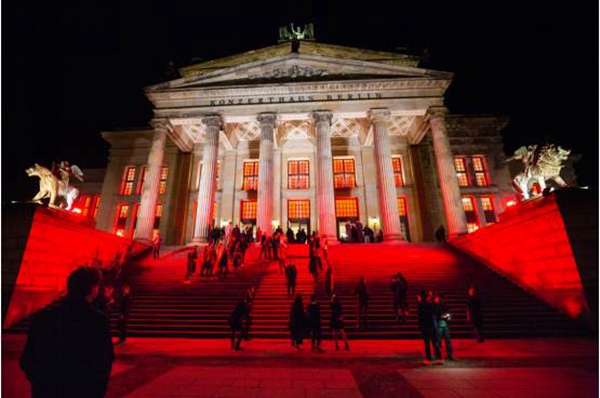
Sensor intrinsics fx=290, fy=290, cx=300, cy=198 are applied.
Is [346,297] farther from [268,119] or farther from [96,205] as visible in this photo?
[96,205]

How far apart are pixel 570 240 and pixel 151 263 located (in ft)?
56.7

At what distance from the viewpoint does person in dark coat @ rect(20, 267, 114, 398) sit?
2.06 meters

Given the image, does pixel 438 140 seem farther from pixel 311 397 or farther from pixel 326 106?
pixel 311 397

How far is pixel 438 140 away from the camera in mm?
20078

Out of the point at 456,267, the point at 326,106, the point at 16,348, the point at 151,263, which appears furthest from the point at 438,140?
the point at 16,348

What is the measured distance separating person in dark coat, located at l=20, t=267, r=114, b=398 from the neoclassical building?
15818mm

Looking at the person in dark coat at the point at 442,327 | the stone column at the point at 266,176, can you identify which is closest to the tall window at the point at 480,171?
the stone column at the point at 266,176

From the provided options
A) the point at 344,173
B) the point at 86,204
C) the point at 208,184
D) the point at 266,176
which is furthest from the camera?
the point at 86,204

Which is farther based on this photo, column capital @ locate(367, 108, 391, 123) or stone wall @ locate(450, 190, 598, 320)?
column capital @ locate(367, 108, 391, 123)

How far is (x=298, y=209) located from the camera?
25.2m

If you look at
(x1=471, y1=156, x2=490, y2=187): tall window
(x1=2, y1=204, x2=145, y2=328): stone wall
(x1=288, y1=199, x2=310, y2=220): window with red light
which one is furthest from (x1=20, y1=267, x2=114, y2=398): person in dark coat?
(x1=471, y1=156, x2=490, y2=187): tall window

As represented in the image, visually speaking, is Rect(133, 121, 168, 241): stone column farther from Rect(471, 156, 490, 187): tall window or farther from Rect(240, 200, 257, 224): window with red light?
Rect(471, 156, 490, 187): tall window

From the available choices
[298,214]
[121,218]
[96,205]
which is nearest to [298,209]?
[298,214]

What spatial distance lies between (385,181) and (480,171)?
11761 mm
